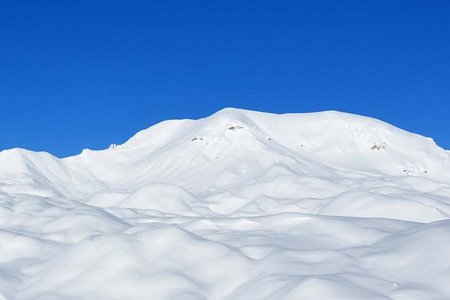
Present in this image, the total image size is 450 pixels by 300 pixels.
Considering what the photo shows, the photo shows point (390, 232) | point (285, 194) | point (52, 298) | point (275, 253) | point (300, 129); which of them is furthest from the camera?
point (300, 129)

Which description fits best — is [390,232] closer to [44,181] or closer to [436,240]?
[436,240]

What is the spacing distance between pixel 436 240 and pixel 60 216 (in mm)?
20567

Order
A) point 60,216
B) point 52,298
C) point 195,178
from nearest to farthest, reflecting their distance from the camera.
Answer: point 52,298 → point 60,216 → point 195,178

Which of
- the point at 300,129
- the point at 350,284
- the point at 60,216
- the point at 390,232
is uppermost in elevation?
the point at 300,129

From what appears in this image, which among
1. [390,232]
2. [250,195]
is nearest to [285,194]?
[250,195]

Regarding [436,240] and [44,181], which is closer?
[436,240]

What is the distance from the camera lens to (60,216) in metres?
27.5

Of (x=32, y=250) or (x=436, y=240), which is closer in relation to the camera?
(x=436, y=240)

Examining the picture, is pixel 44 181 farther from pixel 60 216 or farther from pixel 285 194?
pixel 60 216

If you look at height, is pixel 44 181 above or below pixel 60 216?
above

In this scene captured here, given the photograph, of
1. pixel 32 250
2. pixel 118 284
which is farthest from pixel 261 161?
pixel 118 284

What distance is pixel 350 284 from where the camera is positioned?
12234mm

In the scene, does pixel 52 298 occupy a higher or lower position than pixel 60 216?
lower

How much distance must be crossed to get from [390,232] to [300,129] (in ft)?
262
